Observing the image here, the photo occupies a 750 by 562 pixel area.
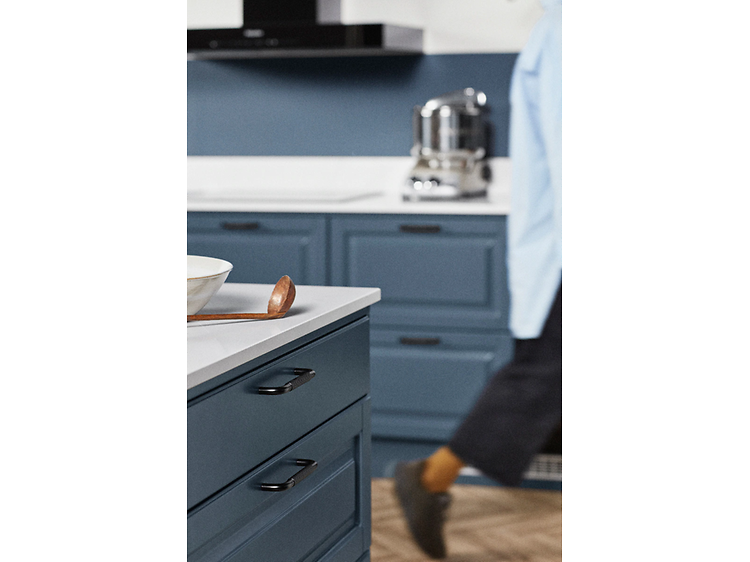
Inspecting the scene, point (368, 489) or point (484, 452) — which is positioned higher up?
point (368, 489)

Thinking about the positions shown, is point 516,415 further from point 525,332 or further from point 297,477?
point 297,477

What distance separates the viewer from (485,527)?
2352 mm

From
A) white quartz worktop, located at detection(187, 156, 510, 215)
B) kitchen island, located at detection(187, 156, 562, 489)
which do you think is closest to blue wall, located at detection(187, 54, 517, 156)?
white quartz worktop, located at detection(187, 156, 510, 215)

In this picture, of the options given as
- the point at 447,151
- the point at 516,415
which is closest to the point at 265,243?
the point at 447,151

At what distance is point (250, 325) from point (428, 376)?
5.22 ft

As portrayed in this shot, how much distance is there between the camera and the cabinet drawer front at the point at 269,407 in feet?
3.10

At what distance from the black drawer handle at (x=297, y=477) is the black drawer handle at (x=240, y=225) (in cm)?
168

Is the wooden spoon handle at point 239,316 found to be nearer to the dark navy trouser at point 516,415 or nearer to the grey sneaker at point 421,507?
the grey sneaker at point 421,507
